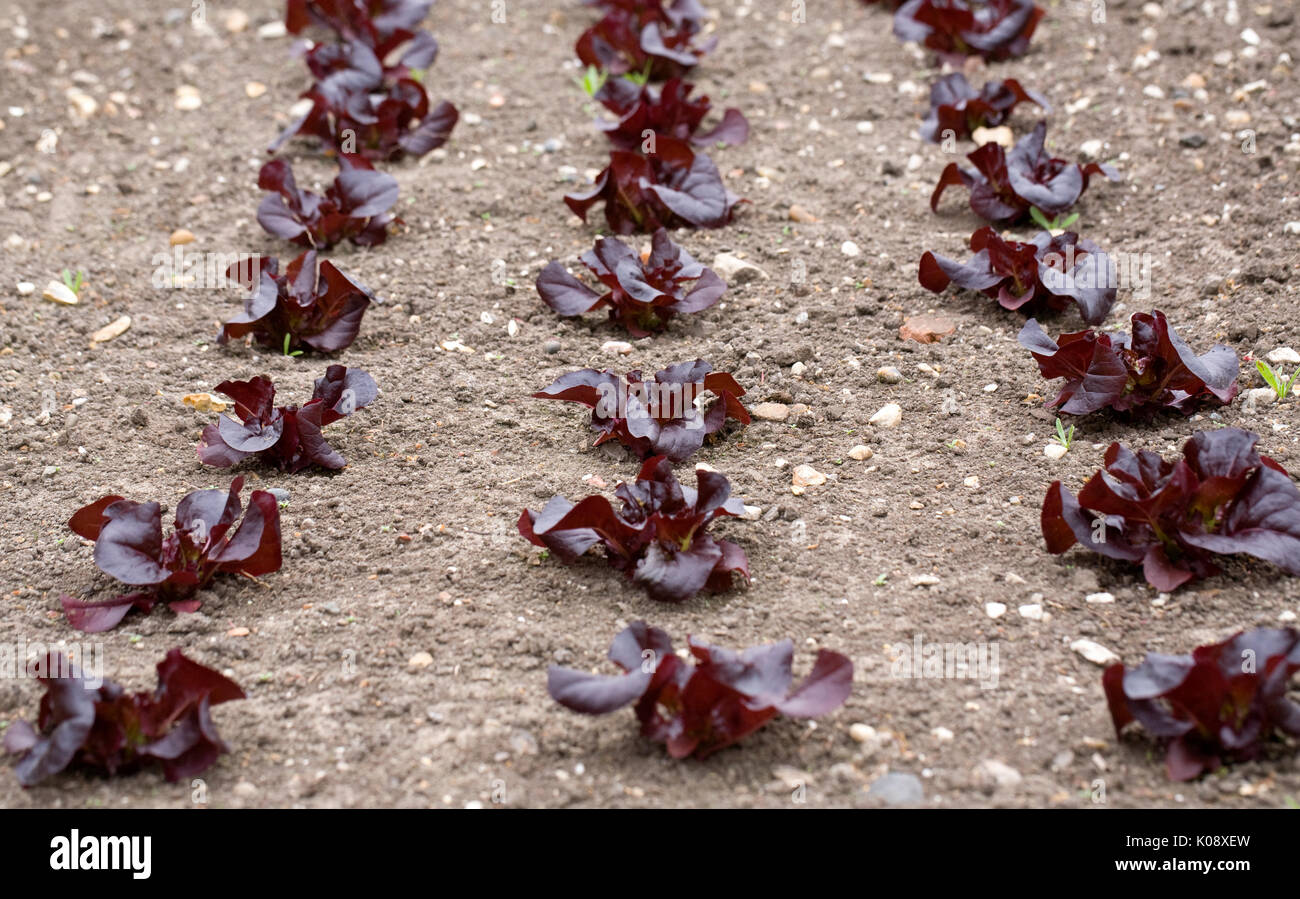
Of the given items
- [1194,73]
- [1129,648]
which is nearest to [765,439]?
[1129,648]

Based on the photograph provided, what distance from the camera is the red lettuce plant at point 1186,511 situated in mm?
2850

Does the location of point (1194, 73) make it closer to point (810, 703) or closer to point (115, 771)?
point (810, 703)

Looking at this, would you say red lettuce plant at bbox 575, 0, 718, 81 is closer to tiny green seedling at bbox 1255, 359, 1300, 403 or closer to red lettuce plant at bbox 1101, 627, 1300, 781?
tiny green seedling at bbox 1255, 359, 1300, 403

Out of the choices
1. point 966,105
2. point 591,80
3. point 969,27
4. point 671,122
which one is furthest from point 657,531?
point 969,27

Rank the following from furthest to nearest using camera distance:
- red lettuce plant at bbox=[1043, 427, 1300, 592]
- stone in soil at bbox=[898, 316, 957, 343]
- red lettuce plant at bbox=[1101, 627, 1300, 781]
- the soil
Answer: stone in soil at bbox=[898, 316, 957, 343] < red lettuce plant at bbox=[1043, 427, 1300, 592] < the soil < red lettuce plant at bbox=[1101, 627, 1300, 781]

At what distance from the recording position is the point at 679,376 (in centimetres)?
355

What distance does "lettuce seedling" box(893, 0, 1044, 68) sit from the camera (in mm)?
5613

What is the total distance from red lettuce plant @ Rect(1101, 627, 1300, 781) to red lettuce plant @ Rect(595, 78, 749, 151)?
334cm

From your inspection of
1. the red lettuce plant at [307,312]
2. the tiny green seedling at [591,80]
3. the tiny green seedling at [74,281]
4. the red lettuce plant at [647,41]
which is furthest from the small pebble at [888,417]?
the tiny green seedling at [74,281]

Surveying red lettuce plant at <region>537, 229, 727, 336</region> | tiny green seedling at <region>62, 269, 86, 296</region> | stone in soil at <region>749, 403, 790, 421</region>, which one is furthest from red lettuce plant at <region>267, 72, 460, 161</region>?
stone in soil at <region>749, 403, 790, 421</region>

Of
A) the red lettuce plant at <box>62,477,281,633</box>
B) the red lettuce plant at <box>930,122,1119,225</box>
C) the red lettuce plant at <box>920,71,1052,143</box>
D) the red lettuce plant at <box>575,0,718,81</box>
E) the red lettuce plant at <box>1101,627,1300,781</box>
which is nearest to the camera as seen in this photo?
the red lettuce plant at <box>1101,627,1300,781</box>

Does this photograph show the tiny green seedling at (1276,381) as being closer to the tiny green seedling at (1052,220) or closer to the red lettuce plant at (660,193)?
the tiny green seedling at (1052,220)

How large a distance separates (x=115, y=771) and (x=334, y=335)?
192 cm

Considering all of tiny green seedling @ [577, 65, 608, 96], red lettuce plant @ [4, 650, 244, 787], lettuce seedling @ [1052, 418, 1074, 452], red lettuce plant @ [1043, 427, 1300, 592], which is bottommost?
red lettuce plant @ [4, 650, 244, 787]
